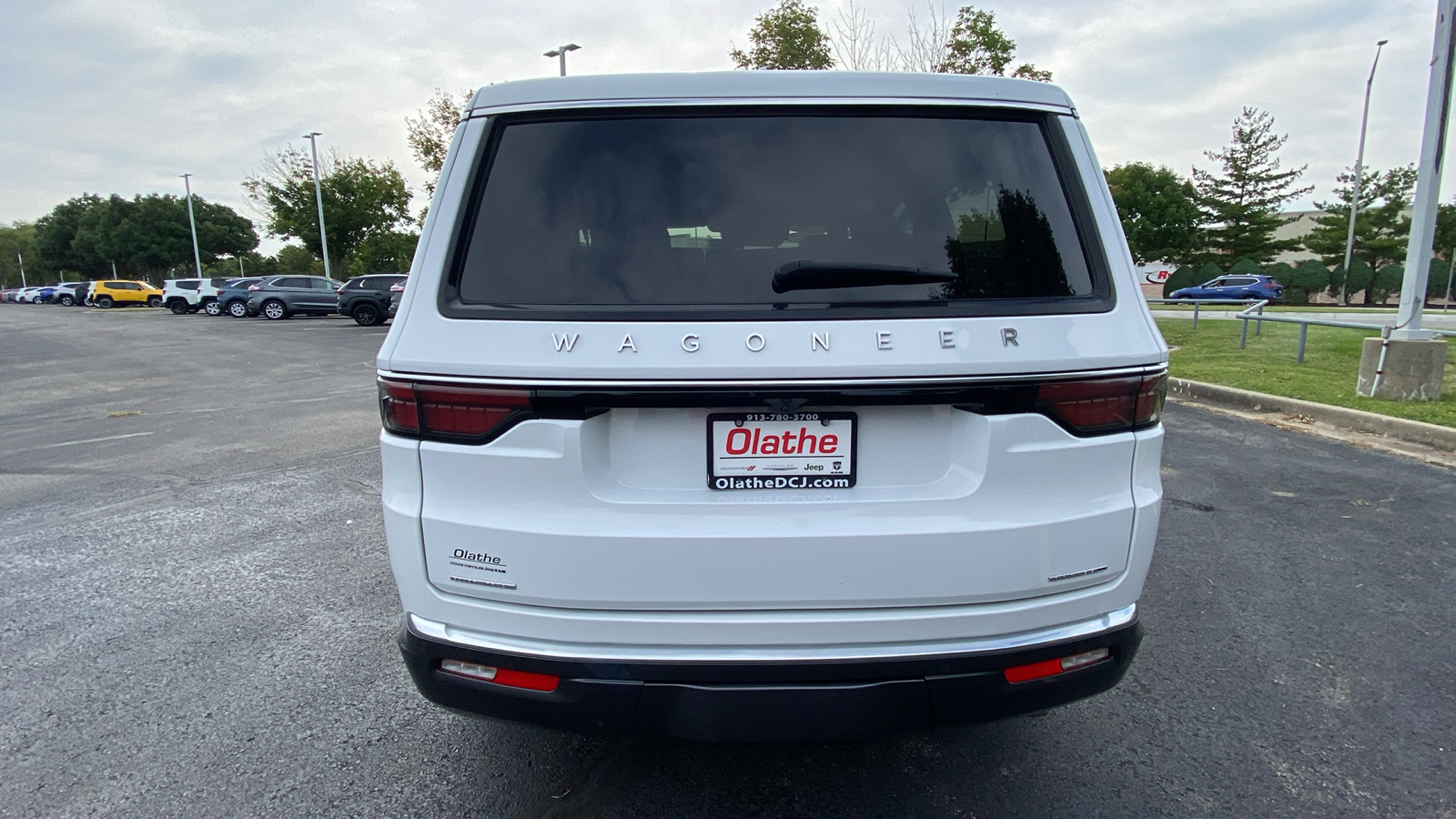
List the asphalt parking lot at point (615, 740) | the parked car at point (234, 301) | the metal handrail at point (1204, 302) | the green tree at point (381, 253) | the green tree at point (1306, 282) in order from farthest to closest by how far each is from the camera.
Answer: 1. the green tree at point (381, 253)
2. the green tree at point (1306, 282)
3. the parked car at point (234, 301)
4. the metal handrail at point (1204, 302)
5. the asphalt parking lot at point (615, 740)

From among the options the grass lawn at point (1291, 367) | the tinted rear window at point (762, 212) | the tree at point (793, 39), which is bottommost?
the grass lawn at point (1291, 367)

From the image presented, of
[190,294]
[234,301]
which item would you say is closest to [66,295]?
[190,294]

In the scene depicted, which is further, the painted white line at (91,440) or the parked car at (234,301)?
the parked car at (234,301)

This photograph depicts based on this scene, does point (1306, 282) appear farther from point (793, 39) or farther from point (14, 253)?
point (14, 253)

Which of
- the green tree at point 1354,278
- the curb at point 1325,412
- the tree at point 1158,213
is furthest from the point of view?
the tree at point 1158,213

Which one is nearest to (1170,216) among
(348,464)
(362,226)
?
(362,226)

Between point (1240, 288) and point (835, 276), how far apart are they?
44.4 metres

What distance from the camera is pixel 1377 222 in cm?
4525

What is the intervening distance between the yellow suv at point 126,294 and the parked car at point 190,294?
48.9ft

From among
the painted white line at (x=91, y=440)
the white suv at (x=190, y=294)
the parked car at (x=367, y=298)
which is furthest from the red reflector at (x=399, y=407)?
the white suv at (x=190, y=294)

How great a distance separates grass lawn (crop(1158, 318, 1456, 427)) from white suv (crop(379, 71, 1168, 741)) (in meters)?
7.26

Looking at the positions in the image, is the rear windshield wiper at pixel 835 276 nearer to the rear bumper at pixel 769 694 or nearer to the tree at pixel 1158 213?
the rear bumper at pixel 769 694

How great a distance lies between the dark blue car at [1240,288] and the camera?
3700 cm

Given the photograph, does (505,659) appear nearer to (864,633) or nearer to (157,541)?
(864,633)
